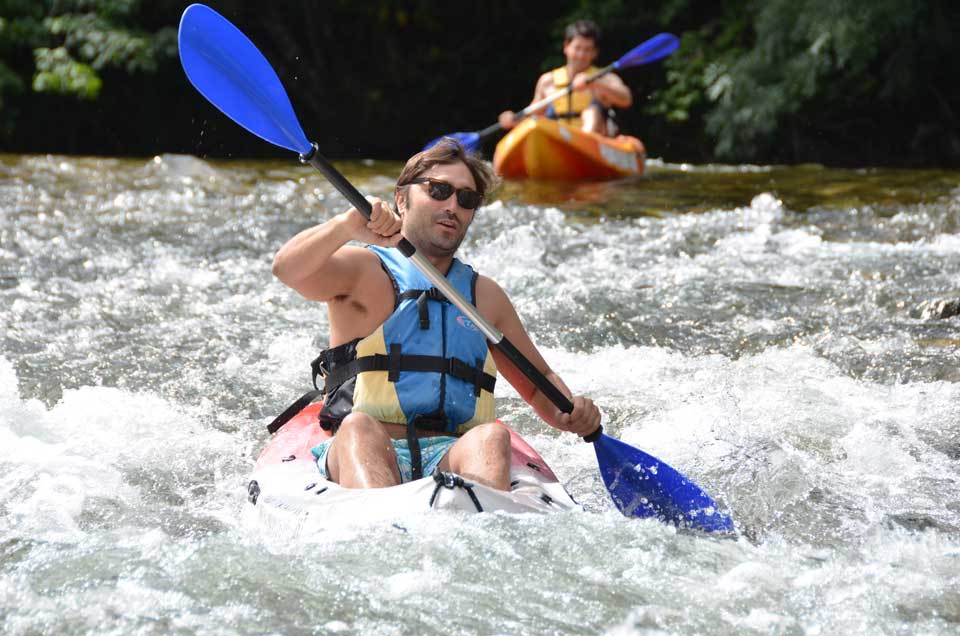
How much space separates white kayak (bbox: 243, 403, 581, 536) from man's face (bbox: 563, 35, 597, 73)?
20.8 ft

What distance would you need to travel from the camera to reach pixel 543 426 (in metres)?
3.75

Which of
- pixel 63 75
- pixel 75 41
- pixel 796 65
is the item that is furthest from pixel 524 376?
pixel 75 41

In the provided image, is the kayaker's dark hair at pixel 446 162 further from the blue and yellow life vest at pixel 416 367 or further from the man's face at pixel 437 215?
the blue and yellow life vest at pixel 416 367

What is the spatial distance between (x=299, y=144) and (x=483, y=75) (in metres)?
10.5

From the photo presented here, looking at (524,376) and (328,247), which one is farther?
(524,376)

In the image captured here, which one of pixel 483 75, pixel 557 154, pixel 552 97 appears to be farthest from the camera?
pixel 483 75

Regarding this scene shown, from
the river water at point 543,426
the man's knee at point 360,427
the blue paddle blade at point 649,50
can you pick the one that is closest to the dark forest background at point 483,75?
the blue paddle blade at point 649,50

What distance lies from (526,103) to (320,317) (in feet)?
27.9

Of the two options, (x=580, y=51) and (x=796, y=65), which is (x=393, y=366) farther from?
(x=796, y=65)

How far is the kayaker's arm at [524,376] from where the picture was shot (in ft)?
9.32

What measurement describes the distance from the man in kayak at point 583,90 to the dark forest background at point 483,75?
1.20 metres

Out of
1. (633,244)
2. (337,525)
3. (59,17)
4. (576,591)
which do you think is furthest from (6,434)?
(59,17)

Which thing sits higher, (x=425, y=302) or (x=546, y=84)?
(x=546, y=84)

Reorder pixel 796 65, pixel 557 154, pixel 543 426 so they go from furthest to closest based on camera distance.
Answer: pixel 796 65 → pixel 557 154 → pixel 543 426
